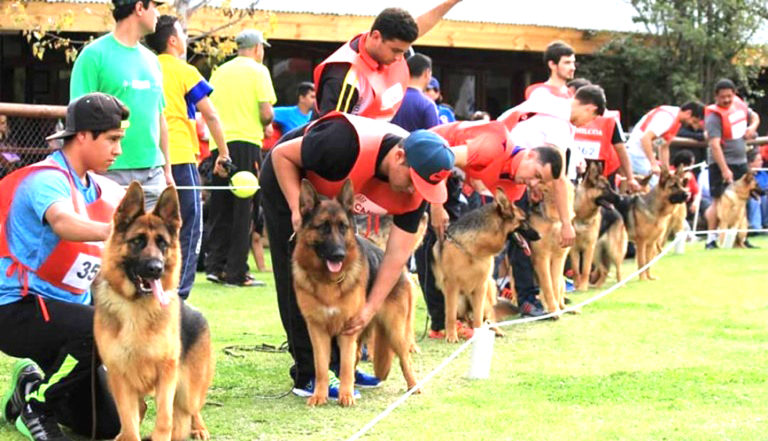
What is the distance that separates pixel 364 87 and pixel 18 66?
Result: 14.3 m

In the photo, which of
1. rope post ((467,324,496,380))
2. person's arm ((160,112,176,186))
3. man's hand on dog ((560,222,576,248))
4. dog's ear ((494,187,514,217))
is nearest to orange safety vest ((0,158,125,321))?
person's arm ((160,112,176,186))

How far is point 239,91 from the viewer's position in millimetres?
10289

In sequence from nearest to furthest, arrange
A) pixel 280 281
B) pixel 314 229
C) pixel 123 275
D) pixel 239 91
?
pixel 123 275 → pixel 314 229 → pixel 280 281 → pixel 239 91

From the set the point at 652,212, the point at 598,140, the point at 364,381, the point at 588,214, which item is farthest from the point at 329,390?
the point at 652,212

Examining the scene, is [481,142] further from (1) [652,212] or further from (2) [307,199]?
(1) [652,212]

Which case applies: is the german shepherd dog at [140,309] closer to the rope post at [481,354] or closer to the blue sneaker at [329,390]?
the blue sneaker at [329,390]

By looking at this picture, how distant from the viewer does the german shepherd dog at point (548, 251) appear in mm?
9102

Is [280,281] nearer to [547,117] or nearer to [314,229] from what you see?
[314,229]

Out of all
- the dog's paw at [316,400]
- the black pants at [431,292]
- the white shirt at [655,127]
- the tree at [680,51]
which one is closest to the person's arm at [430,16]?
the black pants at [431,292]

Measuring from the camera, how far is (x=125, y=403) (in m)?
4.37

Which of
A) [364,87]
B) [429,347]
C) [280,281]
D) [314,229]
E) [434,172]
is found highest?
[364,87]

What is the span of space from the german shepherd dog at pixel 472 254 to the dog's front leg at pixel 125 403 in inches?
149

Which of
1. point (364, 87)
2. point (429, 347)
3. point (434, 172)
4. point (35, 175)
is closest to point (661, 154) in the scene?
point (429, 347)

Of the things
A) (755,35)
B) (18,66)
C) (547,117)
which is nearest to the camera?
(547,117)
